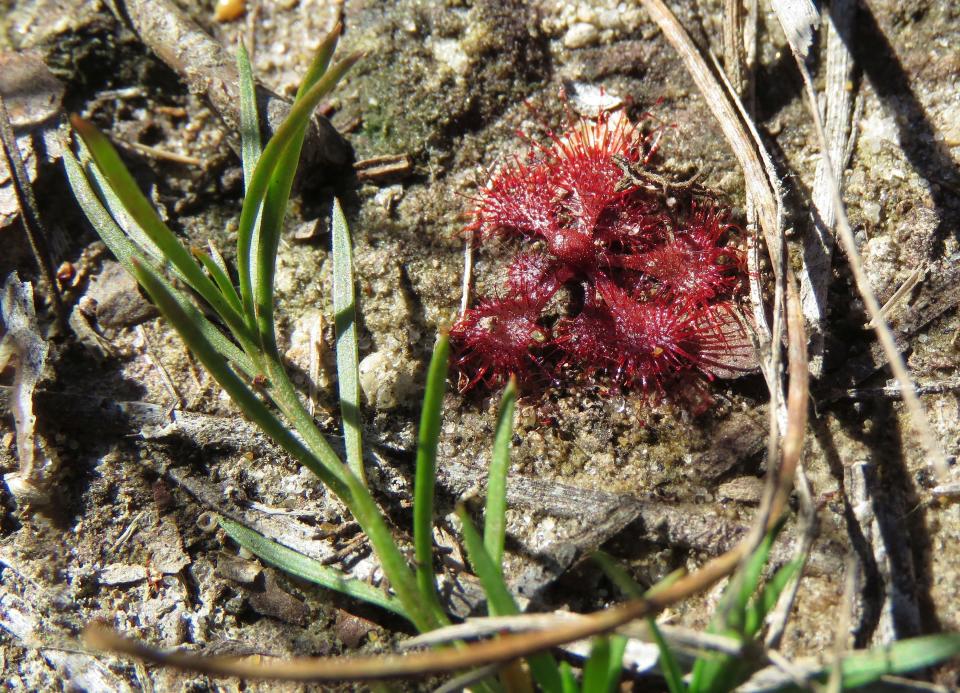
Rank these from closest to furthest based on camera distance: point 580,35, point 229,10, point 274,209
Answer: point 274,209
point 580,35
point 229,10

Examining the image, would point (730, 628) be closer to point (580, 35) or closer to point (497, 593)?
point (497, 593)

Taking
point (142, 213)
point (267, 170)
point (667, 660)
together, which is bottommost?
point (667, 660)

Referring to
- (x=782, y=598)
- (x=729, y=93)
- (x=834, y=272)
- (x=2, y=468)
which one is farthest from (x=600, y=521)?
(x=2, y=468)

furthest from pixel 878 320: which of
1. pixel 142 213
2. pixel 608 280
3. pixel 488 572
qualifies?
pixel 142 213

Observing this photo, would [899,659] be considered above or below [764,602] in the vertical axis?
below

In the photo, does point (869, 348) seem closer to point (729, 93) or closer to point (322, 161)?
point (729, 93)
